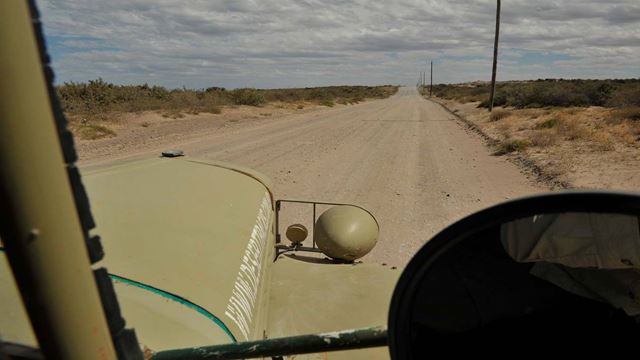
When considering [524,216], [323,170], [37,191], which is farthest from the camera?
[323,170]

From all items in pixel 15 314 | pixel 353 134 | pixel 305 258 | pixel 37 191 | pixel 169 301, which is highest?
pixel 37 191

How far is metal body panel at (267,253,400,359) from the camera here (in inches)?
169

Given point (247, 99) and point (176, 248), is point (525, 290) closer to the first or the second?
point (176, 248)

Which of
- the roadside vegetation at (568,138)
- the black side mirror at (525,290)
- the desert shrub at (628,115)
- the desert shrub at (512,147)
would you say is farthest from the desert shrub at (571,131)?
the black side mirror at (525,290)

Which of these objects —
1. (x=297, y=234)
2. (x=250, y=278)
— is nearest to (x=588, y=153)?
(x=297, y=234)

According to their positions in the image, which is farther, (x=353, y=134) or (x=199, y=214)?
(x=353, y=134)

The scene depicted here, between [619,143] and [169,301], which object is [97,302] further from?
[619,143]

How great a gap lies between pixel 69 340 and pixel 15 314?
1.02 metres

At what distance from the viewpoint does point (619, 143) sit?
19.5 meters

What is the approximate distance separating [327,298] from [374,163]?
12292 millimetres

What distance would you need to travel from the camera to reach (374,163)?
55.7 ft

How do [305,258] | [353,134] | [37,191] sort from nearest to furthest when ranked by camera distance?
[37,191], [305,258], [353,134]

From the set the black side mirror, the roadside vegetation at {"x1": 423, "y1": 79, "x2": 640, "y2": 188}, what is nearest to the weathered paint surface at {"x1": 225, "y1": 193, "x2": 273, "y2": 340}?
A: the black side mirror

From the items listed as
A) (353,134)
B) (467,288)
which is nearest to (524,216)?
(467,288)
